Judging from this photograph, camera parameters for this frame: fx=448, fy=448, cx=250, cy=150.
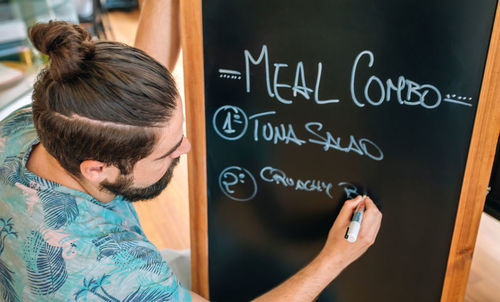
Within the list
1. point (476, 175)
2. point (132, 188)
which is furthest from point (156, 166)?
point (476, 175)

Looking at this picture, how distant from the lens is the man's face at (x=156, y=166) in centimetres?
98

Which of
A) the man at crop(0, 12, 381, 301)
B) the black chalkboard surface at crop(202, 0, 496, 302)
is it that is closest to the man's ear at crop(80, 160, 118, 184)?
the man at crop(0, 12, 381, 301)

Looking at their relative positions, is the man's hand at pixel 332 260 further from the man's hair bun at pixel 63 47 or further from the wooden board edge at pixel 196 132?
the man's hair bun at pixel 63 47

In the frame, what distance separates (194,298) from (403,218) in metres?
0.55

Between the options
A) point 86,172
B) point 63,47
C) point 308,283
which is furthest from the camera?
point 308,283

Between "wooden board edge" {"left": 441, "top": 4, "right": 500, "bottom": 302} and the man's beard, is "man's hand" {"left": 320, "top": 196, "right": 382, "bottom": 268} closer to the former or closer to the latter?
"wooden board edge" {"left": 441, "top": 4, "right": 500, "bottom": 302}

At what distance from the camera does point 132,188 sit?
1.07 m

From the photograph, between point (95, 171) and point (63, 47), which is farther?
point (95, 171)

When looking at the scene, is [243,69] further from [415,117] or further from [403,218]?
[403,218]

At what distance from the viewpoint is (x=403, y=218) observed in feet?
3.72

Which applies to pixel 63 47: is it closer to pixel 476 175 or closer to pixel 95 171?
pixel 95 171

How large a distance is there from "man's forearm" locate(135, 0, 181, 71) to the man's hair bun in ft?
1.34

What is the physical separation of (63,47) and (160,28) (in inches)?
18.6

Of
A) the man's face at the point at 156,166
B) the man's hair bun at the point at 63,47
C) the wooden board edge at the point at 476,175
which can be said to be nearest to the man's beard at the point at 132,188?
the man's face at the point at 156,166
